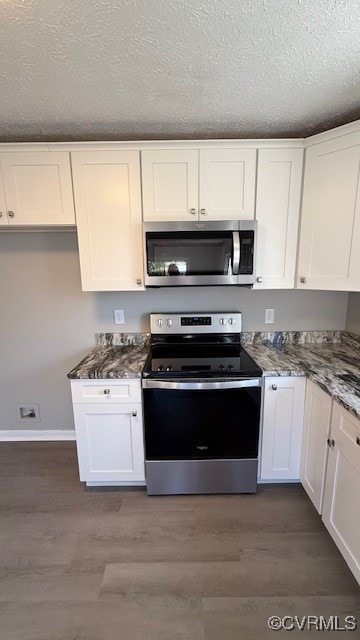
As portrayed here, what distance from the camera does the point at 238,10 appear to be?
0.96 m

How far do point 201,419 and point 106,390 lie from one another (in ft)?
2.11

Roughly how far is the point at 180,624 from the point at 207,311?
1.80 m

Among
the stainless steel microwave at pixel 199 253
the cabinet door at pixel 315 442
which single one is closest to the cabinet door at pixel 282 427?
the cabinet door at pixel 315 442

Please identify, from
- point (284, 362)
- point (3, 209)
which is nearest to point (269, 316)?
point (284, 362)

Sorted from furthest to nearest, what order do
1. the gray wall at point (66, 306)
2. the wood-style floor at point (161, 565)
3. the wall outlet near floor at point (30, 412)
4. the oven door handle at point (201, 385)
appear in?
the wall outlet near floor at point (30, 412) < the gray wall at point (66, 306) < the oven door handle at point (201, 385) < the wood-style floor at point (161, 565)

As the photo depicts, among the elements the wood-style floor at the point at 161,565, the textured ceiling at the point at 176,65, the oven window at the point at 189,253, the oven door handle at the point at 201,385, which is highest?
the textured ceiling at the point at 176,65

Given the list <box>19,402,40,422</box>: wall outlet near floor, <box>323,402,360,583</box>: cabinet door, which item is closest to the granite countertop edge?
<box>323,402,360,583</box>: cabinet door

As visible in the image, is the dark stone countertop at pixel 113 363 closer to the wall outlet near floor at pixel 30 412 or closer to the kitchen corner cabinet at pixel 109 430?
the kitchen corner cabinet at pixel 109 430

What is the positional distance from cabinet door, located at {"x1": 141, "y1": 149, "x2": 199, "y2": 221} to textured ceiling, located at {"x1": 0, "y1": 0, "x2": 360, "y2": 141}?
173 millimetres

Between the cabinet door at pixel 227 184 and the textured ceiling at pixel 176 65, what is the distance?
174mm

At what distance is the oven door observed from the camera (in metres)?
1.79

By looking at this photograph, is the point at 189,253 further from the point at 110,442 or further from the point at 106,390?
the point at 110,442

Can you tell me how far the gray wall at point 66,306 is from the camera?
2311 mm

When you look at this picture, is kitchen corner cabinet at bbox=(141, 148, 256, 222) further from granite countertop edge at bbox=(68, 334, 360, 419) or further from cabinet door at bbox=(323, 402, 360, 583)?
cabinet door at bbox=(323, 402, 360, 583)
